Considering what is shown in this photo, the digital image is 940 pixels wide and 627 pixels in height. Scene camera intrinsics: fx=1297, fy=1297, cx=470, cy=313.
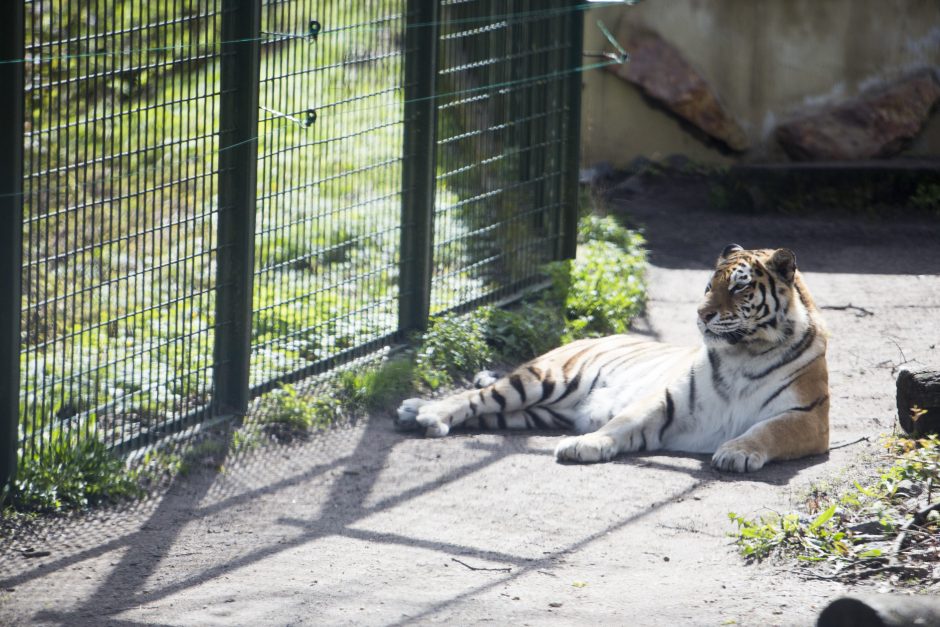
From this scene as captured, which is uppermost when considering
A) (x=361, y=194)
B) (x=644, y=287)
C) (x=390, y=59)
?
(x=390, y=59)

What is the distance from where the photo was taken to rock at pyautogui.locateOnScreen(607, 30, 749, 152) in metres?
11.3

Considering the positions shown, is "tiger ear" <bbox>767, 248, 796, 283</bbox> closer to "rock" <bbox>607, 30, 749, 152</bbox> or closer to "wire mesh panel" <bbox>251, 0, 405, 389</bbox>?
"wire mesh panel" <bbox>251, 0, 405, 389</bbox>

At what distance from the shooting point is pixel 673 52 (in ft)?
37.2

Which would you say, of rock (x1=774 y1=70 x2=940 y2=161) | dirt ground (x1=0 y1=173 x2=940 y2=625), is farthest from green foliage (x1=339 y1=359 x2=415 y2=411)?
rock (x1=774 y1=70 x2=940 y2=161)

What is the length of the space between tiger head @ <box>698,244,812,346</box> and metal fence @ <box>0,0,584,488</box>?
1817 millimetres

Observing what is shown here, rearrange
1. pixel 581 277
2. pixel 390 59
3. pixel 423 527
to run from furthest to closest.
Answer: pixel 581 277 → pixel 390 59 → pixel 423 527

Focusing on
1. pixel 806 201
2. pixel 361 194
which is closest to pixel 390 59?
pixel 361 194

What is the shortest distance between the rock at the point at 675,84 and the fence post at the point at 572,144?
3.08m

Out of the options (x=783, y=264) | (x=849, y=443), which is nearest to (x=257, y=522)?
(x=783, y=264)

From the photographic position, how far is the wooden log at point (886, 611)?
3.00 metres

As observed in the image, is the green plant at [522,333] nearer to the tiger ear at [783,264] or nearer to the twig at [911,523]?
the tiger ear at [783,264]

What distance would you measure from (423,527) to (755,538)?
1.22 metres

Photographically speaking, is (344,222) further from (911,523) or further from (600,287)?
(911,523)

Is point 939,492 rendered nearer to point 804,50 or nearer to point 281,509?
point 281,509
